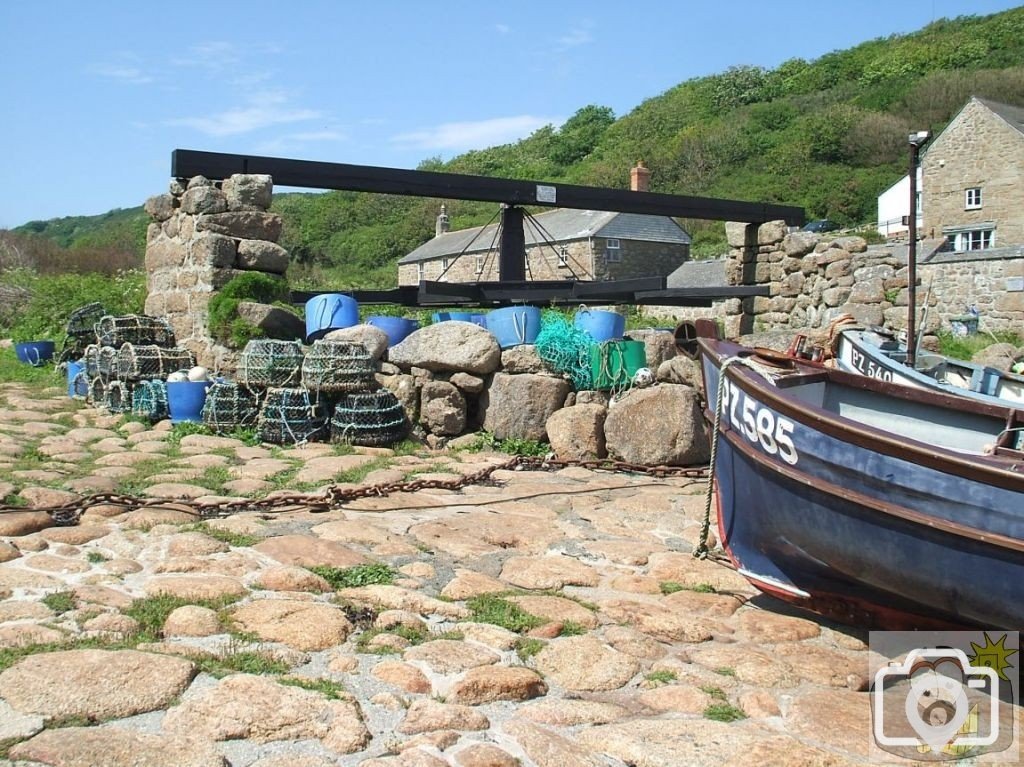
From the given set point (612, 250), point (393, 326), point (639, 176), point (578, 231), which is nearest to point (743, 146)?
point (639, 176)

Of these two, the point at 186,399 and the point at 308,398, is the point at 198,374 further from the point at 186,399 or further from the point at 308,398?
the point at 308,398

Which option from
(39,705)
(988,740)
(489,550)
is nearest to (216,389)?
(489,550)

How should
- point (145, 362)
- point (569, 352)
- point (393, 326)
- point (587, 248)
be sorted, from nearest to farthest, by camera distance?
point (569, 352) → point (145, 362) → point (393, 326) → point (587, 248)

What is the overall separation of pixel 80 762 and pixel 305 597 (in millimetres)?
1671

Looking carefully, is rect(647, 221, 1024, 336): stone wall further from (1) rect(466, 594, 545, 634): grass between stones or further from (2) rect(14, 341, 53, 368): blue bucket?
(2) rect(14, 341, 53, 368): blue bucket

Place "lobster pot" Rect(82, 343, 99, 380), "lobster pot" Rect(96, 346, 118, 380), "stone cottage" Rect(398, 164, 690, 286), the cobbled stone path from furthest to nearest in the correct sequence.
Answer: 1. "stone cottage" Rect(398, 164, 690, 286)
2. "lobster pot" Rect(82, 343, 99, 380)
3. "lobster pot" Rect(96, 346, 118, 380)
4. the cobbled stone path

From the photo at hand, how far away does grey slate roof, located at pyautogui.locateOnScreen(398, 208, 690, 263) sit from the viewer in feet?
130

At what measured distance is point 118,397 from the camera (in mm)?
9656

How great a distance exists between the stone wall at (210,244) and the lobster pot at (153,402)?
0.83 meters

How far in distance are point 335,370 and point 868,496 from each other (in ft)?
19.0

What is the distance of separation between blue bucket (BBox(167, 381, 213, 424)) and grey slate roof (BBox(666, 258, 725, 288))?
27487 mm

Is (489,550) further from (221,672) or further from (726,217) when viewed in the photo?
(726,217)

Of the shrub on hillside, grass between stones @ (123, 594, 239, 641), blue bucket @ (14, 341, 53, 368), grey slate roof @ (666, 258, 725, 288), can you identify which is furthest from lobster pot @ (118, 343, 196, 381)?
grey slate roof @ (666, 258, 725, 288)

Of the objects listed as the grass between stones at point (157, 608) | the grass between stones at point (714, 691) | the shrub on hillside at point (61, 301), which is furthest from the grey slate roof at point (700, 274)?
the grass between stones at point (157, 608)
